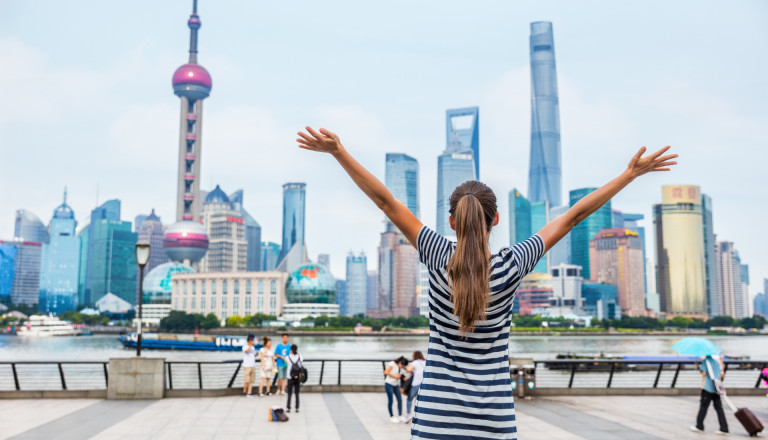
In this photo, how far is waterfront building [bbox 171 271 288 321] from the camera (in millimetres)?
153375

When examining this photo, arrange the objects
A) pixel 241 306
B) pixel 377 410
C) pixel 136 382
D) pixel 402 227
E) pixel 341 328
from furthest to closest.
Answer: pixel 241 306 < pixel 341 328 < pixel 136 382 < pixel 377 410 < pixel 402 227

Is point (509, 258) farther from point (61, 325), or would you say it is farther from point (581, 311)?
point (581, 311)

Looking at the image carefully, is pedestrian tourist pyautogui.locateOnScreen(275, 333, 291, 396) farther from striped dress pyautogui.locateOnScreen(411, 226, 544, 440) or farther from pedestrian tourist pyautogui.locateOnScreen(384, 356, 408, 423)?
striped dress pyautogui.locateOnScreen(411, 226, 544, 440)

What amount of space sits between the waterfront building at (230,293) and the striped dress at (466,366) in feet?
502

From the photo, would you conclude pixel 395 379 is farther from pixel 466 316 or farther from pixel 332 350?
pixel 332 350

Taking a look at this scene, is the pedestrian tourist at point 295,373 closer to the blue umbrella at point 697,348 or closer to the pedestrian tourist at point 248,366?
the pedestrian tourist at point 248,366

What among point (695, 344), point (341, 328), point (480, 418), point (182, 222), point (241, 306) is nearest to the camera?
point (480, 418)

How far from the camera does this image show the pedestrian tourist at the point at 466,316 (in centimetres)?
244

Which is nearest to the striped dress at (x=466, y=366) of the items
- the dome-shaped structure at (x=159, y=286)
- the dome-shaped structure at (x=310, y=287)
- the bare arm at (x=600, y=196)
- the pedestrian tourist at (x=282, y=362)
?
the bare arm at (x=600, y=196)

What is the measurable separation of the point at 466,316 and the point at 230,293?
159199 millimetres

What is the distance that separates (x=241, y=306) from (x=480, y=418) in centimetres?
15697

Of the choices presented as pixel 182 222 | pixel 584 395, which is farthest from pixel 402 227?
pixel 182 222

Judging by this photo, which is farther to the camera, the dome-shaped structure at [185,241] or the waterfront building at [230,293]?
the dome-shaped structure at [185,241]

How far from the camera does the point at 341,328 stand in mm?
135500
